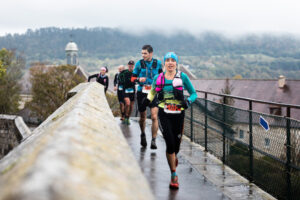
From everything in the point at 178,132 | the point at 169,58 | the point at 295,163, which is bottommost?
the point at 295,163

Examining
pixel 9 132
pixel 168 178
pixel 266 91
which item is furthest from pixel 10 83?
pixel 168 178

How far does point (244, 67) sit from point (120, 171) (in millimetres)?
156564

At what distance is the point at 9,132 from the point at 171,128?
579 inches

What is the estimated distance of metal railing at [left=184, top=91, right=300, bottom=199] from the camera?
559cm

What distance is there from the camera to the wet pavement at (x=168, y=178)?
5.57 m

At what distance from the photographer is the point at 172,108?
555cm

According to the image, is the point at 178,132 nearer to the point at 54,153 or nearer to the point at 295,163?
the point at 295,163

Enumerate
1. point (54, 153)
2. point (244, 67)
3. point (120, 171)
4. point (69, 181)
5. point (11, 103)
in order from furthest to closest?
1. point (244, 67)
2. point (11, 103)
3. point (120, 171)
4. point (54, 153)
5. point (69, 181)

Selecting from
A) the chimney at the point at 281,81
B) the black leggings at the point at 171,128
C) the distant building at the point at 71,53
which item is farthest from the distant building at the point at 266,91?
the distant building at the point at 71,53

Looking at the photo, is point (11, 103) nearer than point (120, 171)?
No

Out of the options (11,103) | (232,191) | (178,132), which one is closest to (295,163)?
(232,191)

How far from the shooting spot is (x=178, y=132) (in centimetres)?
566

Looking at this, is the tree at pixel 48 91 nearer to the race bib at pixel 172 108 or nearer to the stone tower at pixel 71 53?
the race bib at pixel 172 108

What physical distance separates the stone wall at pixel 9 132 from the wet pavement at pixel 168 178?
417 inches
